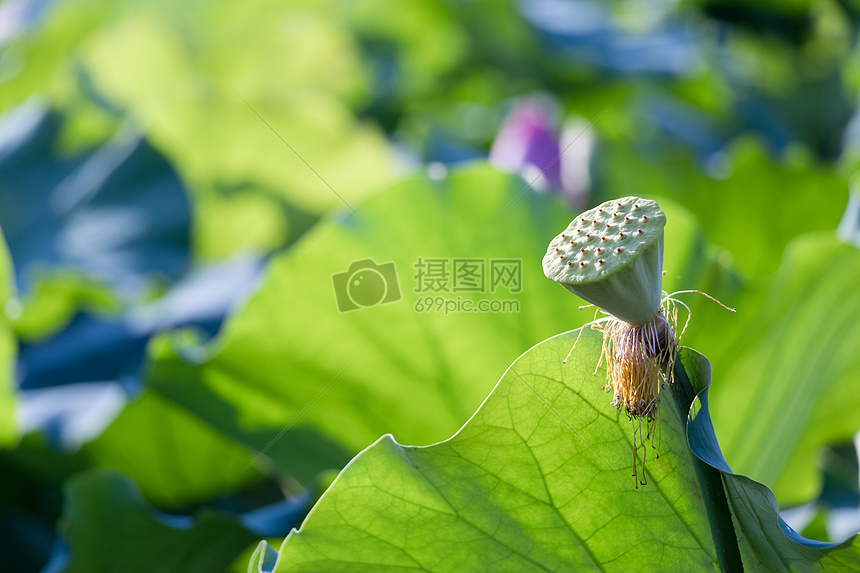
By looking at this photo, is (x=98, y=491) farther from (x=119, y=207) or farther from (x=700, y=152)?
(x=700, y=152)

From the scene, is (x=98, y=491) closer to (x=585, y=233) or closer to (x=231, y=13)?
(x=585, y=233)

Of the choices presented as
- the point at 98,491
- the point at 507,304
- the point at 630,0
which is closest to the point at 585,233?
the point at 507,304

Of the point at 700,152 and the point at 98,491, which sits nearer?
the point at 98,491

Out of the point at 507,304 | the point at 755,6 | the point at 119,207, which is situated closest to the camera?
the point at 507,304

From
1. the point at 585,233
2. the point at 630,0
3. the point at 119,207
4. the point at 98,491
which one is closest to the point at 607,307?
the point at 585,233

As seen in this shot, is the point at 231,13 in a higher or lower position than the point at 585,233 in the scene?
lower

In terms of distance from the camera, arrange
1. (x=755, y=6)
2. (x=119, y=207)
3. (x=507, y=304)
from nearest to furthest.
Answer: (x=507, y=304) < (x=119, y=207) < (x=755, y=6)

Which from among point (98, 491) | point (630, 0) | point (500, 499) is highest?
point (500, 499)
